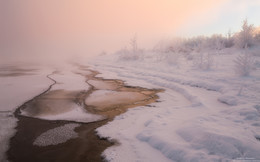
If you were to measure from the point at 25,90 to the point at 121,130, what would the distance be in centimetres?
391

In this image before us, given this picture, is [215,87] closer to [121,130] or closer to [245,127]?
[245,127]

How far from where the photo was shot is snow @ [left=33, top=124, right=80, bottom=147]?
9.34 ft

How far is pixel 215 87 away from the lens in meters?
6.02

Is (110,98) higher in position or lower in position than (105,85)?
lower

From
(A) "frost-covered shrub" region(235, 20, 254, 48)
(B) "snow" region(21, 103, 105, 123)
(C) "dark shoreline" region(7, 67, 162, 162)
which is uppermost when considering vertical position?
(A) "frost-covered shrub" region(235, 20, 254, 48)

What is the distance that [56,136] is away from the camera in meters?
3.03

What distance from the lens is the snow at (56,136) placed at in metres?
2.85

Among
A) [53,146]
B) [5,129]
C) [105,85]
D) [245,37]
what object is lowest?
[53,146]

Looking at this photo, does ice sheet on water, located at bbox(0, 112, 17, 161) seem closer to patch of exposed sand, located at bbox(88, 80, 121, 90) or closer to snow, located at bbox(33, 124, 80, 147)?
snow, located at bbox(33, 124, 80, 147)

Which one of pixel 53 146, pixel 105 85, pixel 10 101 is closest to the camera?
pixel 53 146

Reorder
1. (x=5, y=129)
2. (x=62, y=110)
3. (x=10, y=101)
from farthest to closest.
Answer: (x=10, y=101), (x=62, y=110), (x=5, y=129)

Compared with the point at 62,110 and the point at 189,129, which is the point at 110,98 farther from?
the point at 189,129

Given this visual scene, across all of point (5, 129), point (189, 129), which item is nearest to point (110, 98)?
point (5, 129)

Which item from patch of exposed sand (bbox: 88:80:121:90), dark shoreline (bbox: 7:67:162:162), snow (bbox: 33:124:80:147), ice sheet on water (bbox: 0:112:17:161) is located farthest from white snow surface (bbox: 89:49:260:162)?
patch of exposed sand (bbox: 88:80:121:90)
